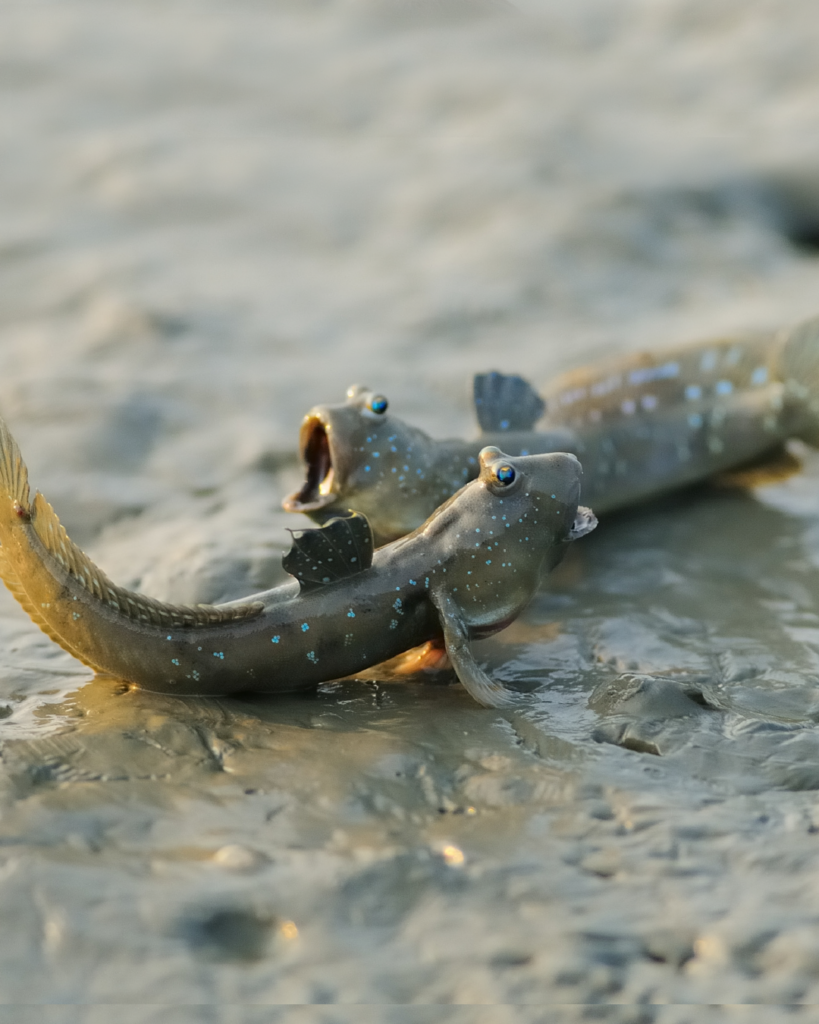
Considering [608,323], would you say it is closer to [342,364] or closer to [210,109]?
[342,364]

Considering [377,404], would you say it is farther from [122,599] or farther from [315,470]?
[122,599]

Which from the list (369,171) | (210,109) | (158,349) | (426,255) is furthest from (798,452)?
(210,109)

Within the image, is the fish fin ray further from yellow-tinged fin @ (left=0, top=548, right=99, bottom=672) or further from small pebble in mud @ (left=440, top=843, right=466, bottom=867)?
yellow-tinged fin @ (left=0, top=548, right=99, bottom=672)

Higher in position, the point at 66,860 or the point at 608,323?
the point at 608,323

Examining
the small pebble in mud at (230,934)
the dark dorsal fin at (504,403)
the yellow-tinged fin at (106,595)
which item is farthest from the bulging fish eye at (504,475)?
the small pebble in mud at (230,934)

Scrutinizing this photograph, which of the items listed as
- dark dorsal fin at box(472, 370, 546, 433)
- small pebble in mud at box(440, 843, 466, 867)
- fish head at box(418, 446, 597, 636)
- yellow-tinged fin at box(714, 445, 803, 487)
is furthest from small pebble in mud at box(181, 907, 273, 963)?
yellow-tinged fin at box(714, 445, 803, 487)

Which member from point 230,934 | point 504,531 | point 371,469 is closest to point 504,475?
point 504,531

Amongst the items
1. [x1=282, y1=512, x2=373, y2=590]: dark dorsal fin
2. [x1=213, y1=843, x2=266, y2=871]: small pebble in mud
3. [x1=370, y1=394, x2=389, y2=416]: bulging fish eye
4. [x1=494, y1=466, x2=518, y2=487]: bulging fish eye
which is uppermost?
[x1=370, y1=394, x2=389, y2=416]: bulging fish eye
